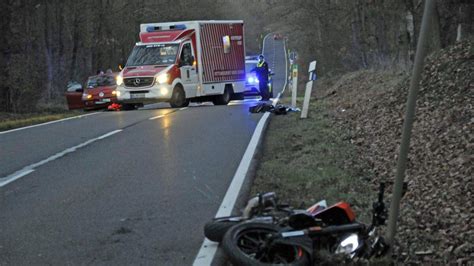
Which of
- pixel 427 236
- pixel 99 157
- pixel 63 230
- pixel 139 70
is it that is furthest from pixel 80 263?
pixel 139 70

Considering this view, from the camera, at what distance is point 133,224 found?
659 centimetres

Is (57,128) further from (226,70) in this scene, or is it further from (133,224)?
(226,70)

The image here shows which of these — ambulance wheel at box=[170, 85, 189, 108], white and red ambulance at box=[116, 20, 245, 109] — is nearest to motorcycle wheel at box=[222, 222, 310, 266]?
white and red ambulance at box=[116, 20, 245, 109]

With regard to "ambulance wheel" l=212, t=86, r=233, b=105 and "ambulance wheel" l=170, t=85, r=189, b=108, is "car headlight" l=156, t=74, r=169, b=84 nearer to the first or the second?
"ambulance wheel" l=170, t=85, r=189, b=108

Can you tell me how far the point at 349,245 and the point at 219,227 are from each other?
3.97 ft

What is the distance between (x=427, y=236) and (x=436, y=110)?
509cm

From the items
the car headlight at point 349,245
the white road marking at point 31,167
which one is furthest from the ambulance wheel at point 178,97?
the car headlight at point 349,245

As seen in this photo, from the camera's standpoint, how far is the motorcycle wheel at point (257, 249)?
4.71 m

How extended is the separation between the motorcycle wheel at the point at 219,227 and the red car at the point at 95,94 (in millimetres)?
22594

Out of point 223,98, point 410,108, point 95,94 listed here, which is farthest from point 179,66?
point 410,108

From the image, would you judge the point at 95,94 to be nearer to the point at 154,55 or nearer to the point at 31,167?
the point at 154,55

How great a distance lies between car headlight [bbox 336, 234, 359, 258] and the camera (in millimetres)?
4902

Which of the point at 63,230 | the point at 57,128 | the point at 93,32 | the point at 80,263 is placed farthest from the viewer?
the point at 93,32

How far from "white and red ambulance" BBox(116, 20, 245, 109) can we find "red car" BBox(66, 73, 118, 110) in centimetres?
278
